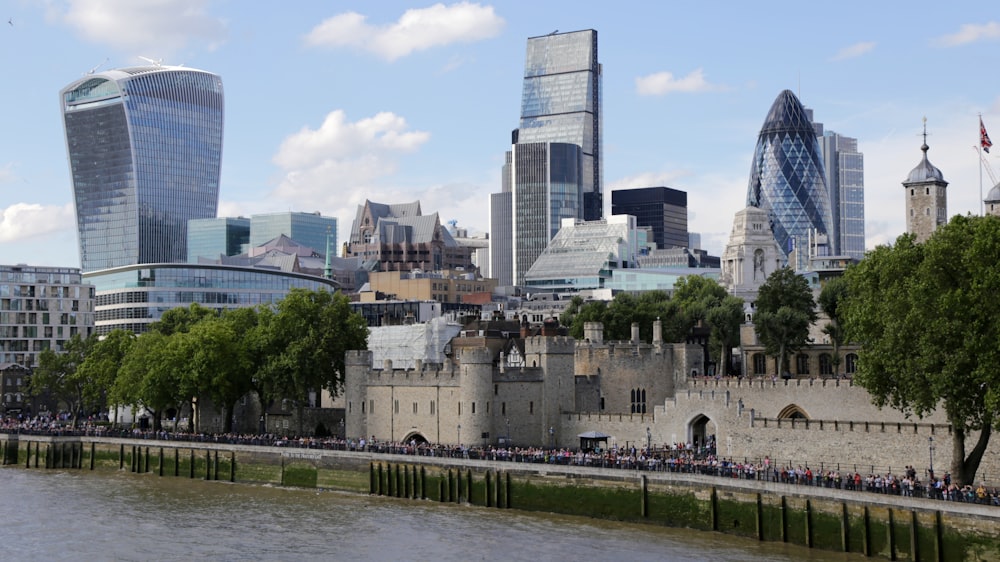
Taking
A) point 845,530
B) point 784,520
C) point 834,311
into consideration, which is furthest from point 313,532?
point 834,311

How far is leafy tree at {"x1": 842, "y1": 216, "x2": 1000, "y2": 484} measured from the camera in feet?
189

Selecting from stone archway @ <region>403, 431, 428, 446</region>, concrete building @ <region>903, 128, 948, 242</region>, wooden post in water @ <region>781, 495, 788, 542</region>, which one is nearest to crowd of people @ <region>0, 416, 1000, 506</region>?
wooden post in water @ <region>781, 495, 788, 542</region>

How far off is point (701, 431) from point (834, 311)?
34.9m

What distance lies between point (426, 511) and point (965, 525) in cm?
2878

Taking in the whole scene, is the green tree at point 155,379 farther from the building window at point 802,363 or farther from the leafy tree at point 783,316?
the building window at point 802,363

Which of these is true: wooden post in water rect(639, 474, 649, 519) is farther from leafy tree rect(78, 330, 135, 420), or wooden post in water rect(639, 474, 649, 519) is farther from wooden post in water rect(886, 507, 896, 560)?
leafy tree rect(78, 330, 135, 420)

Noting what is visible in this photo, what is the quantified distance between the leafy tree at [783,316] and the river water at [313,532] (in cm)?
4136

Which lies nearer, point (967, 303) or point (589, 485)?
point (967, 303)

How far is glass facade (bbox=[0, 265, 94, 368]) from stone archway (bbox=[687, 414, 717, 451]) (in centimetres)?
8825

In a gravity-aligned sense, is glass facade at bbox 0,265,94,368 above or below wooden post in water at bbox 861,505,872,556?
above

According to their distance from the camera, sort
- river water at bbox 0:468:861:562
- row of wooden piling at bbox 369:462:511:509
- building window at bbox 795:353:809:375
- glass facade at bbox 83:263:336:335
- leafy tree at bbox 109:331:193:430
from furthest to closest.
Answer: glass facade at bbox 83:263:336:335 → building window at bbox 795:353:809:375 → leafy tree at bbox 109:331:193:430 → row of wooden piling at bbox 369:462:511:509 → river water at bbox 0:468:861:562

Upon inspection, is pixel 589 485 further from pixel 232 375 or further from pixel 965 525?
pixel 232 375

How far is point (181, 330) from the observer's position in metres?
117

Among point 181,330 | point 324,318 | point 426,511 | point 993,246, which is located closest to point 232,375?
point 324,318
